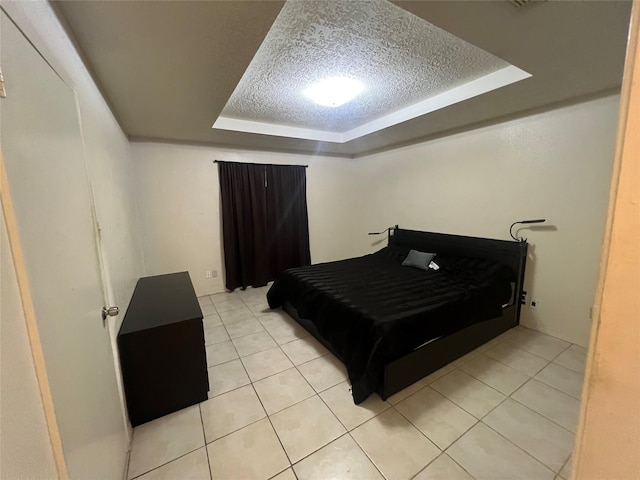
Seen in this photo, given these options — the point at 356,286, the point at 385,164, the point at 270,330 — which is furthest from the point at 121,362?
the point at 385,164

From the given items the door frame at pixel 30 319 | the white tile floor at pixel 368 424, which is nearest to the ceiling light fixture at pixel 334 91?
the door frame at pixel 30 319

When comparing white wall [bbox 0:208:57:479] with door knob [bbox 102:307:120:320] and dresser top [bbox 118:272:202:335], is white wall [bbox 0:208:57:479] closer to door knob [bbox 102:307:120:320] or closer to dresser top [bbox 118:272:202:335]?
door knob [bbox 102:307:120:320]

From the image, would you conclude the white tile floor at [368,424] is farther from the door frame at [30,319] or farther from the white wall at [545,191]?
the door frame at [30,319]

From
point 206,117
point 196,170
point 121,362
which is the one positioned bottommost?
point 121,362

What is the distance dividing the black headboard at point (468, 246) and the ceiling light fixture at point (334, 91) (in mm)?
2181

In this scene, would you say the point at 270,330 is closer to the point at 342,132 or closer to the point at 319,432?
the point at 319,432

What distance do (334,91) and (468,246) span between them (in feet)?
7.96

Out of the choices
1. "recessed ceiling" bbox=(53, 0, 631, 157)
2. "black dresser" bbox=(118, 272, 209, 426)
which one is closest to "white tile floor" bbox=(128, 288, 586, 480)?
"black dresser" bbox=(118, 272, 209, 426)

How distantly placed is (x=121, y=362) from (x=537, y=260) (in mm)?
3760

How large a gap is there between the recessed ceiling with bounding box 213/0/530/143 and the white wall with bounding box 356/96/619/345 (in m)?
0.89

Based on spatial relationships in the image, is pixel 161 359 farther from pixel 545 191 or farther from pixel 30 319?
pixel 545 191

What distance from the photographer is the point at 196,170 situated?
372 cm

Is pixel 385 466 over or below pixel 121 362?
below

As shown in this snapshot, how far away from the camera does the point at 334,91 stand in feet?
8.21
